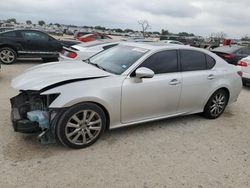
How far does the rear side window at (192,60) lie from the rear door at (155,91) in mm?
189

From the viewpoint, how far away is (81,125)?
3.27m

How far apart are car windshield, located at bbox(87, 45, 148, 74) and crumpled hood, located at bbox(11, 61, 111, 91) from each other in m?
0.22

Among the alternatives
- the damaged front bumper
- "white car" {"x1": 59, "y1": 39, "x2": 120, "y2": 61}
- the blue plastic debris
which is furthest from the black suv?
the blue plastic debris

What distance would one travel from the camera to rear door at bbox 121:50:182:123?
356cm

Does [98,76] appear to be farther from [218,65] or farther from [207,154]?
[218,65]

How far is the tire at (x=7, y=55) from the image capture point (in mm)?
9242

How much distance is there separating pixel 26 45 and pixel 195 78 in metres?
7.65

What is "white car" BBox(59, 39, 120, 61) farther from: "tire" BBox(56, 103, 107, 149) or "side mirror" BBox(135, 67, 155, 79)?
"tire" BBox(56, 103, 107, 149)

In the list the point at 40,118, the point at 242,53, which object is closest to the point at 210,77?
the point at 40,118

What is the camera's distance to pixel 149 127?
13.8ft

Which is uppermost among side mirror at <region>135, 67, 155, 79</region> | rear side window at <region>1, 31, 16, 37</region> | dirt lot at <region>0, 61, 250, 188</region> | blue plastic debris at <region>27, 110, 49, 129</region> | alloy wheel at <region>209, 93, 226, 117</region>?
rear side window at <region>1, 31, 16, 37</region>

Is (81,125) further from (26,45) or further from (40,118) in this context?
(26,45)

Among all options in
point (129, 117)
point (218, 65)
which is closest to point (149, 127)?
point (129, 117)

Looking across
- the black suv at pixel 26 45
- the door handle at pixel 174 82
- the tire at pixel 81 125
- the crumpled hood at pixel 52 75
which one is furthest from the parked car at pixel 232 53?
the tire at pixel 81 125
